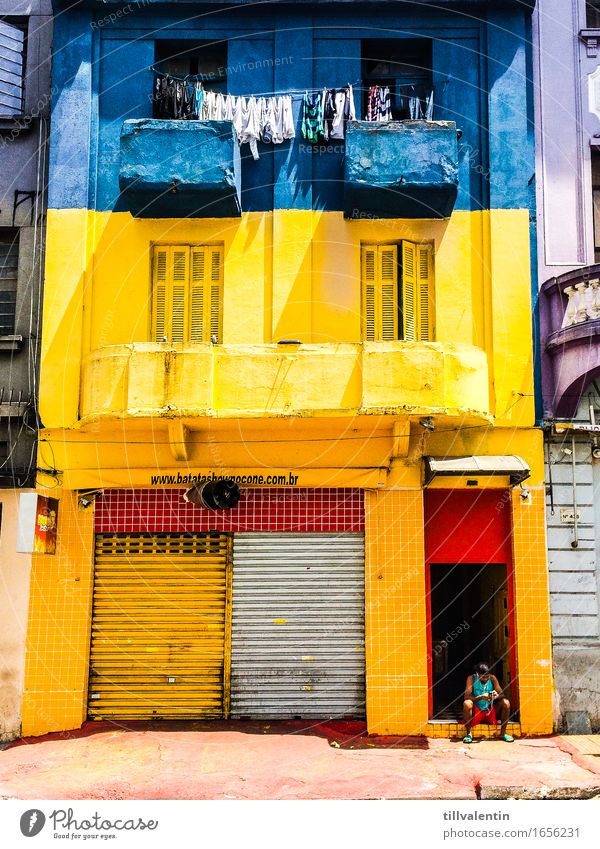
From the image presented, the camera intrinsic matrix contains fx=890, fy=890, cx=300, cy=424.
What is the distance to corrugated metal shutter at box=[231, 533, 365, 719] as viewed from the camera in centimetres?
1382

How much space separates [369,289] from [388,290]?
31cm

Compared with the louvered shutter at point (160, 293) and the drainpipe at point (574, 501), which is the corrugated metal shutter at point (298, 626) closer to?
the drainpipe at point (574, 501)

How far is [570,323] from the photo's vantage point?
1403 cm

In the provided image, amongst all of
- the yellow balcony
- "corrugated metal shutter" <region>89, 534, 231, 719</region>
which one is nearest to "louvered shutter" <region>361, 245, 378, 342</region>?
the yellow balcony

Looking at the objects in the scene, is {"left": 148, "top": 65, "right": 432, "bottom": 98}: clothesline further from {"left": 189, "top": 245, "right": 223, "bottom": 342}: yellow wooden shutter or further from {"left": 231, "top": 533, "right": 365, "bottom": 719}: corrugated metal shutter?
{"left": 231, "top": 533, "right": 365, "bottom": 719}: corrugated metal shutter

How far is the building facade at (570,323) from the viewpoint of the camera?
1381 cm

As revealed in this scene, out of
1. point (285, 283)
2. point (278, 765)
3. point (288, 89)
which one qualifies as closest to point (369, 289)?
point (285, 283)

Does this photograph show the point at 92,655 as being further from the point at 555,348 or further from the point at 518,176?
the point at 518,176

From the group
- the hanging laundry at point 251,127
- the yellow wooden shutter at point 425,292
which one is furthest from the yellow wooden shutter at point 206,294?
the yellow wooden shutter at point 425,292

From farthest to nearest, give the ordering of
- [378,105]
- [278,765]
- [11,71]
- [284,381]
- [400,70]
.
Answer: [400,70]
[11,71]
[378,105]
[284,381]
[278,765]

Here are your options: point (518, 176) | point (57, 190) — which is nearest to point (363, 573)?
point (518, 176)

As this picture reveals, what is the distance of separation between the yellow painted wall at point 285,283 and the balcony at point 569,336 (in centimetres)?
39

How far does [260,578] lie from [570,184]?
27.2ft

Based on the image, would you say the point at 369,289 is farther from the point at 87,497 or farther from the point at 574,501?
the point at 87,497
